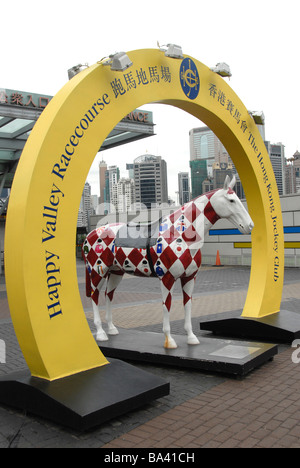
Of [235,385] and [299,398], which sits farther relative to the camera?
[235,385]

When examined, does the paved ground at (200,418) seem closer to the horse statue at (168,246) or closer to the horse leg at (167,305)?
the horse leg at (167,305)

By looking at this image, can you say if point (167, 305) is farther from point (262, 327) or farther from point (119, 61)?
point (119, 61)

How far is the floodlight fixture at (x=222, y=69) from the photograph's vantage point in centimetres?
607

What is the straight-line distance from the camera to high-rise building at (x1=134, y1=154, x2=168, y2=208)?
196 ft

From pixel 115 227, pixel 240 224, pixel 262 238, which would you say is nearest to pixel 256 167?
pixel 262 238

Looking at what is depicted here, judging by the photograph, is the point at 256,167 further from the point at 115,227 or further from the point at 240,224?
the point at 115,227

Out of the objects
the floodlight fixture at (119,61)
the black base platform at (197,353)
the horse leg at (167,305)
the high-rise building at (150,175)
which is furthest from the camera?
the high-rise building at (150,175)

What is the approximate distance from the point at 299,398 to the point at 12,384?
273 centimetres

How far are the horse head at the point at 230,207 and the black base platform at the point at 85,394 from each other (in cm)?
245

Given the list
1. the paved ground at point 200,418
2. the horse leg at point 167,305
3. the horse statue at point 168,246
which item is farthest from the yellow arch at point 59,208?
the horse statue at point 168,246

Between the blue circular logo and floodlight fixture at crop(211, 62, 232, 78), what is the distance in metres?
0.41

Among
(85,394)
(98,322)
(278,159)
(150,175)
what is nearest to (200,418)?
(85,394)

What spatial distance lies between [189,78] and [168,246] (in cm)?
218

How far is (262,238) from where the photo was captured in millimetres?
7219
